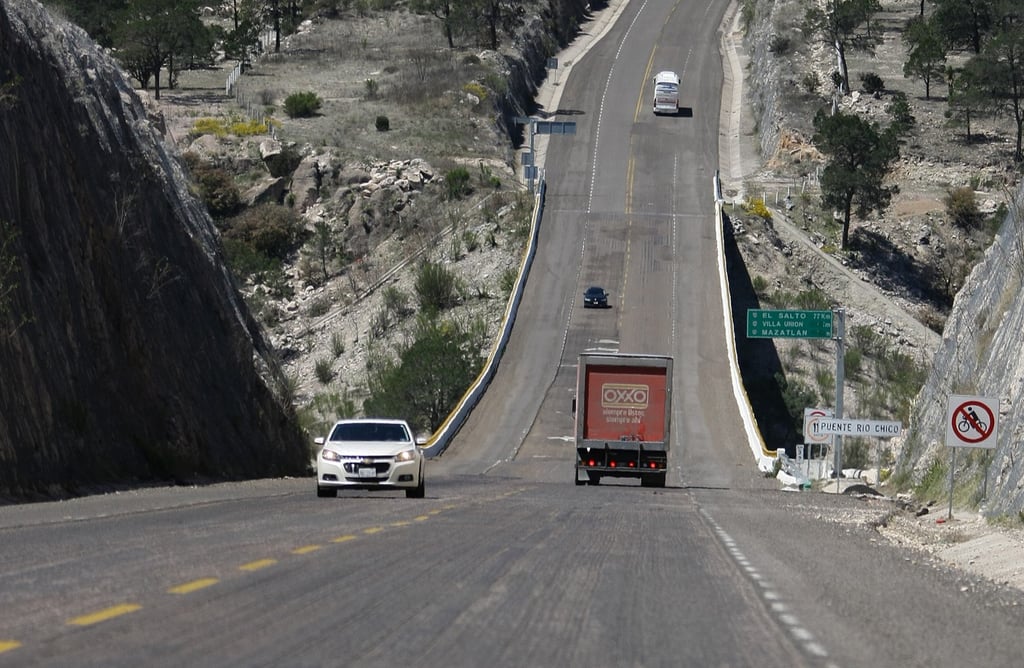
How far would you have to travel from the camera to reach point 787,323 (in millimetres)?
51031

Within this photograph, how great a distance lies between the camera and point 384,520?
20.3 metres

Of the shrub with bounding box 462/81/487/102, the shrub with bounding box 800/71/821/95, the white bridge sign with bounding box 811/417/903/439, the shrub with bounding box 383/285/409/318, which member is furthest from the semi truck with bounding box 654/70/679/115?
the white bridge sign with bounding box 811/417/903/439

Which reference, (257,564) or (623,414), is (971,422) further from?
(257,564)

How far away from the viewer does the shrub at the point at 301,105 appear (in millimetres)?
104062

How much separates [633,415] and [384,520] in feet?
65.1

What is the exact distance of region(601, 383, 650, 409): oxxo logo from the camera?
3950 cm

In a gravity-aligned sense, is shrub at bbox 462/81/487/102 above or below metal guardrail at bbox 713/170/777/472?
above

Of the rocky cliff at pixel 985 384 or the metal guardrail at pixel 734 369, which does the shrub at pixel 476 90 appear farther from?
the rocky cliff at pixel 985 384

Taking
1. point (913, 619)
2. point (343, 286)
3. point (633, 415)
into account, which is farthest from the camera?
point (343, 286)

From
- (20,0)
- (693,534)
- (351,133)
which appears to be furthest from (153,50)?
(693,534)

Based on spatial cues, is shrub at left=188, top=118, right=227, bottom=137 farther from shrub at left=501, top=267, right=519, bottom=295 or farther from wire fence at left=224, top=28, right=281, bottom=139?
shrub at left=501, top=267, right=519, bottom=295

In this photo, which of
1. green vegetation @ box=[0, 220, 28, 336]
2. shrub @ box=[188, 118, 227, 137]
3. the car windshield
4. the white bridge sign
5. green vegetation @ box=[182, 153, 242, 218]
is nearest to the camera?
green vegetation @ box=[0, 220, 28, 336]

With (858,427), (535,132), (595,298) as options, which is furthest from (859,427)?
(535,132)

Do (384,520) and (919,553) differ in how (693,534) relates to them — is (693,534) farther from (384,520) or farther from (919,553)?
(384,520)
